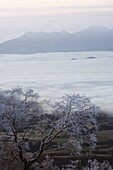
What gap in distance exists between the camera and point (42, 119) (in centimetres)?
1134

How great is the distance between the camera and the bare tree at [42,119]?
1036 cm

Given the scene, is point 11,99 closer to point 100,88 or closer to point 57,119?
point 57,119

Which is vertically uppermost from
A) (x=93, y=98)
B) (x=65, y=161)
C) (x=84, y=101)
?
(x=93, y=98)

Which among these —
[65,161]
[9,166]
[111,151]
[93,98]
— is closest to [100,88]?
[93,98]

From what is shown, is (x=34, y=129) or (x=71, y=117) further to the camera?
(x=34, y=129)

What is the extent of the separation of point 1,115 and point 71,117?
1.85m

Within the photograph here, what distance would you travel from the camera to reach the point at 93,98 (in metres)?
46.4

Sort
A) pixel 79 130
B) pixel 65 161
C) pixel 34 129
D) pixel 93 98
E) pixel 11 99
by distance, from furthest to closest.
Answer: pixel 93 98 → pixel 65 161 → pixel 34 129 → pixel 11 99 → pixel 79 130

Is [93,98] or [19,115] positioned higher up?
[93,98]

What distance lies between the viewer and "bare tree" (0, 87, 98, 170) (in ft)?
34.0

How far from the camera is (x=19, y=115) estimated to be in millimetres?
10695

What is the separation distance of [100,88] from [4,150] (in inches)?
1815

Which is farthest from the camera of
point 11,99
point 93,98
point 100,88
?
point 100,88

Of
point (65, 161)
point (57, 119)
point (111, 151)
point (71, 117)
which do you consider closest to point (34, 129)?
point (57, 119)
